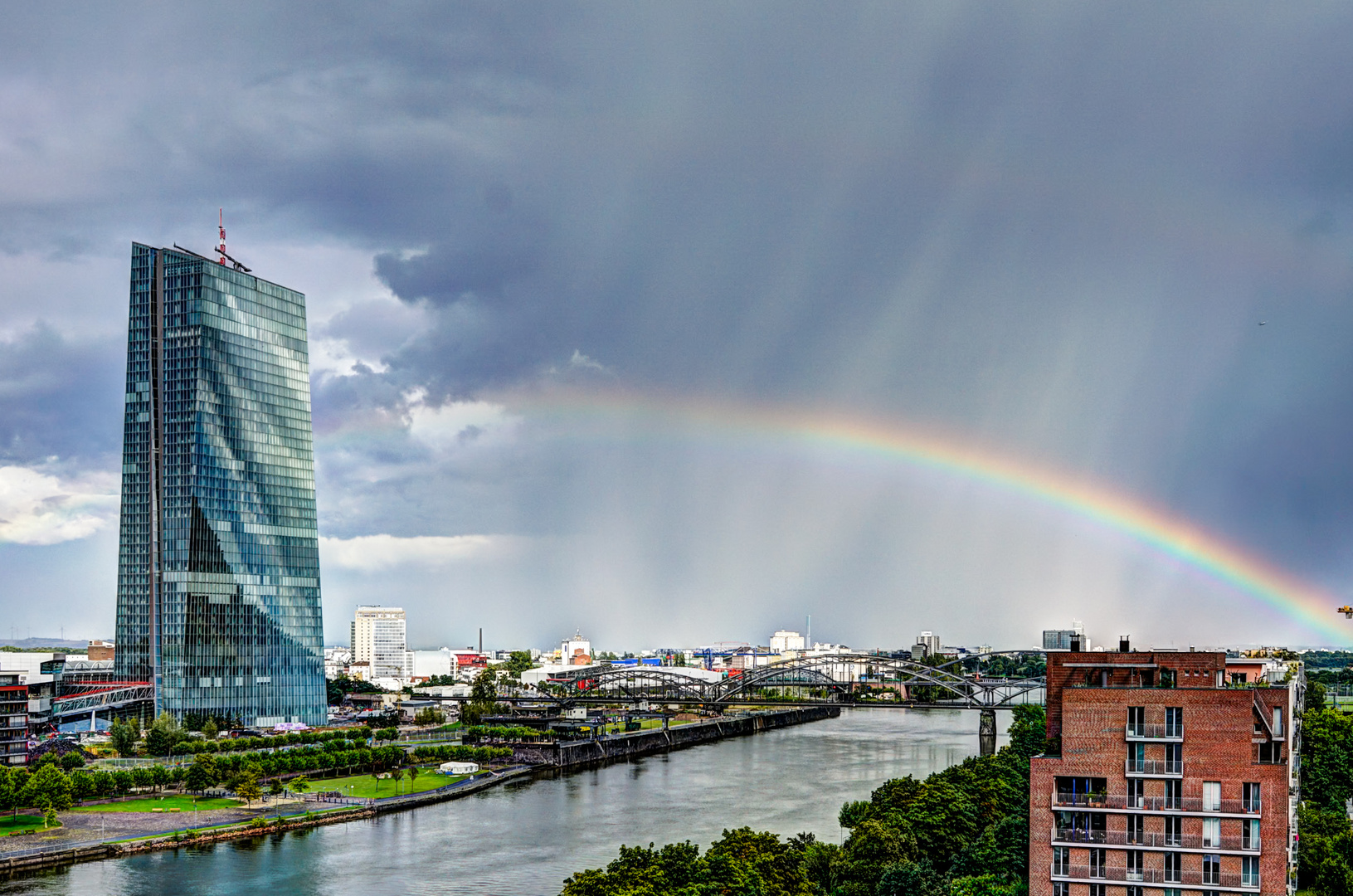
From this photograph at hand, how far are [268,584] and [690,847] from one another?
8045 cm

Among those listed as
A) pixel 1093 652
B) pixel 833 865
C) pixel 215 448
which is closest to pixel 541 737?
pixel 215 448

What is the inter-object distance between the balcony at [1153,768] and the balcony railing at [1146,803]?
1.51 ft

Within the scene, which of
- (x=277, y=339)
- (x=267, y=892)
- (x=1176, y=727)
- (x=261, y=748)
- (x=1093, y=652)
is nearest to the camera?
(x=1176, y=727)

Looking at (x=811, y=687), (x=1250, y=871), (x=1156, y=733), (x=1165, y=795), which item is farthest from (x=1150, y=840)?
(x=811, y=687)

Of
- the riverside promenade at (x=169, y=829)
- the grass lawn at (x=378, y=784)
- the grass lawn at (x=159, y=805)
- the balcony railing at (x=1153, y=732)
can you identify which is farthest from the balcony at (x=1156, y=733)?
the grass lawn at (x=378, y=784)

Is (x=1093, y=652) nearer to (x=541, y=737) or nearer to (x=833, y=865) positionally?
(x=833, y=865)

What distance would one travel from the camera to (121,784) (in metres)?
74.0

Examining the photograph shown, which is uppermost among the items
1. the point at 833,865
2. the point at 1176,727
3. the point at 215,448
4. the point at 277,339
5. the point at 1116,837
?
the point at 277,339

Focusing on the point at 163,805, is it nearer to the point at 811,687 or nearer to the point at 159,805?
the point at 159,805

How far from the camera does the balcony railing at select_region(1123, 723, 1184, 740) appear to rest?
2692 cm

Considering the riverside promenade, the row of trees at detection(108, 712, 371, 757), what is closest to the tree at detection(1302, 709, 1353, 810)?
the riverside promenade

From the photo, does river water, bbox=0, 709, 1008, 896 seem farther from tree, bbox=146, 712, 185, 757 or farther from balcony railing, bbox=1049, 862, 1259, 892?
balcony railing, bbox=1049, 862, 1259, 892

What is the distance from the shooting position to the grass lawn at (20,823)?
61594 millimetres

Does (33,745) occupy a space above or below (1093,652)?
below
